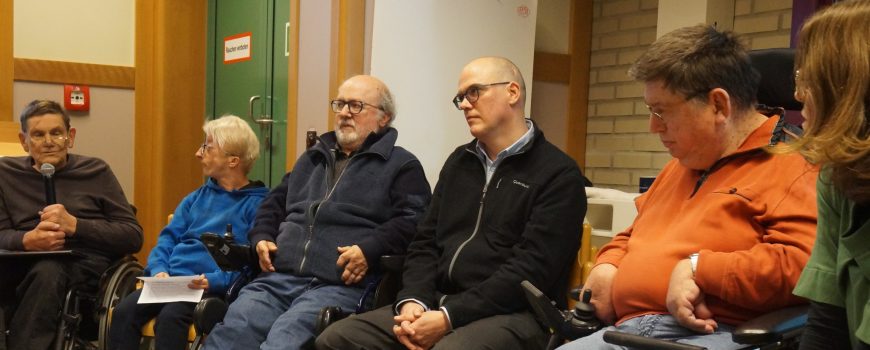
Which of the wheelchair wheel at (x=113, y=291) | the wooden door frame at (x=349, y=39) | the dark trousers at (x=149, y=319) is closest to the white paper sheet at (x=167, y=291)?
the dark trousers at (x=149, y=319)

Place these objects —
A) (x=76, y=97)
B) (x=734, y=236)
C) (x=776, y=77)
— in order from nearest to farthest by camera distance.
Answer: (x=734, y=236) < (x=776, y=77) < (x=76, y=97)

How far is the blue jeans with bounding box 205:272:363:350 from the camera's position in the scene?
2658 mm

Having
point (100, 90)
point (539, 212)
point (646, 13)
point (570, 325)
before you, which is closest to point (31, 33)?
point (100, 90)

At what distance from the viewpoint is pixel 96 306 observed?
3254 millimetres

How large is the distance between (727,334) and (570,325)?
0.36 meters

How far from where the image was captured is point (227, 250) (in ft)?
9.70

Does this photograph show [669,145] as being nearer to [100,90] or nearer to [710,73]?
[710,73]

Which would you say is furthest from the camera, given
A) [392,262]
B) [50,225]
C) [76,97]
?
[76,97]

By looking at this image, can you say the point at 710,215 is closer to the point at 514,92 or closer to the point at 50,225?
the point at 514,92

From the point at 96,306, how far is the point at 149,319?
Answer: 350 mm

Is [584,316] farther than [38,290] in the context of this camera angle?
No

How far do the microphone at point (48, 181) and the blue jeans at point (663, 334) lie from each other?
2.32 meters

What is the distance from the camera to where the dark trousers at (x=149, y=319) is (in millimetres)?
2932

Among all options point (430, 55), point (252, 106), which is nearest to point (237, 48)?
point (252, 106)
